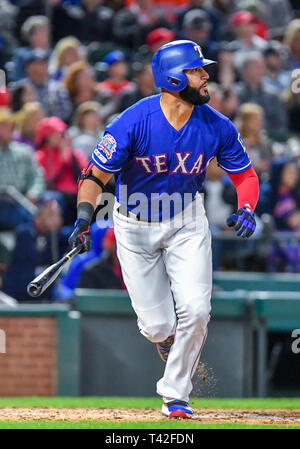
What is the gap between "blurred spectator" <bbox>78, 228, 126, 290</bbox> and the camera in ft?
27.8

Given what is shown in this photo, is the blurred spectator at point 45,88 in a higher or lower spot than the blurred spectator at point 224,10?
lower

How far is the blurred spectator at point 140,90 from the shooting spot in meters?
10.3

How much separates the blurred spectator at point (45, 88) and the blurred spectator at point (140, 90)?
23.7 inches

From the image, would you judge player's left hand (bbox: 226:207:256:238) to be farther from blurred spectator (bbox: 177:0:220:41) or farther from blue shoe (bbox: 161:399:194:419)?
blurred spectator (bbox: 177:0:220:41)

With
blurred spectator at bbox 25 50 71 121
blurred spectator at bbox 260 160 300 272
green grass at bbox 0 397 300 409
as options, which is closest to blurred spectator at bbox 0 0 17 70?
blurred spectator at bbox 25 50 71 121

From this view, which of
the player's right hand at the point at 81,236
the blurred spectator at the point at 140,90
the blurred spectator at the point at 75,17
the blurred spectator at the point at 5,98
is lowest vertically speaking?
the player's right hand at the point at 81,236

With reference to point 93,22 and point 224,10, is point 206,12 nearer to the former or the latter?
point 224,10

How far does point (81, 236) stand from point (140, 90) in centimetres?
509

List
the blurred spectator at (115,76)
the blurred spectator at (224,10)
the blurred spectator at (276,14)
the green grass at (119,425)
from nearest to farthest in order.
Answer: the green grass at (119,425), the blurred spectator at (115,76), the blurred spectator at (224,10), the blurred spectator at (276,14)

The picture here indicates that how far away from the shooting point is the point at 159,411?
6.07 m

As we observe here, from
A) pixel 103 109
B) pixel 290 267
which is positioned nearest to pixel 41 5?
pixel 103 109

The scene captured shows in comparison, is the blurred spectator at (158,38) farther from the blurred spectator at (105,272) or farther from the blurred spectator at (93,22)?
the blurred spectator at (105,272)

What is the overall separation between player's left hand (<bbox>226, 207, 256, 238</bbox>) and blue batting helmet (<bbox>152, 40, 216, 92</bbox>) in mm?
781

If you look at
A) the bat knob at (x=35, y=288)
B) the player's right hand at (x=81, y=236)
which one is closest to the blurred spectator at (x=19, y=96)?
the player's right hand at (x=81, y=236)
